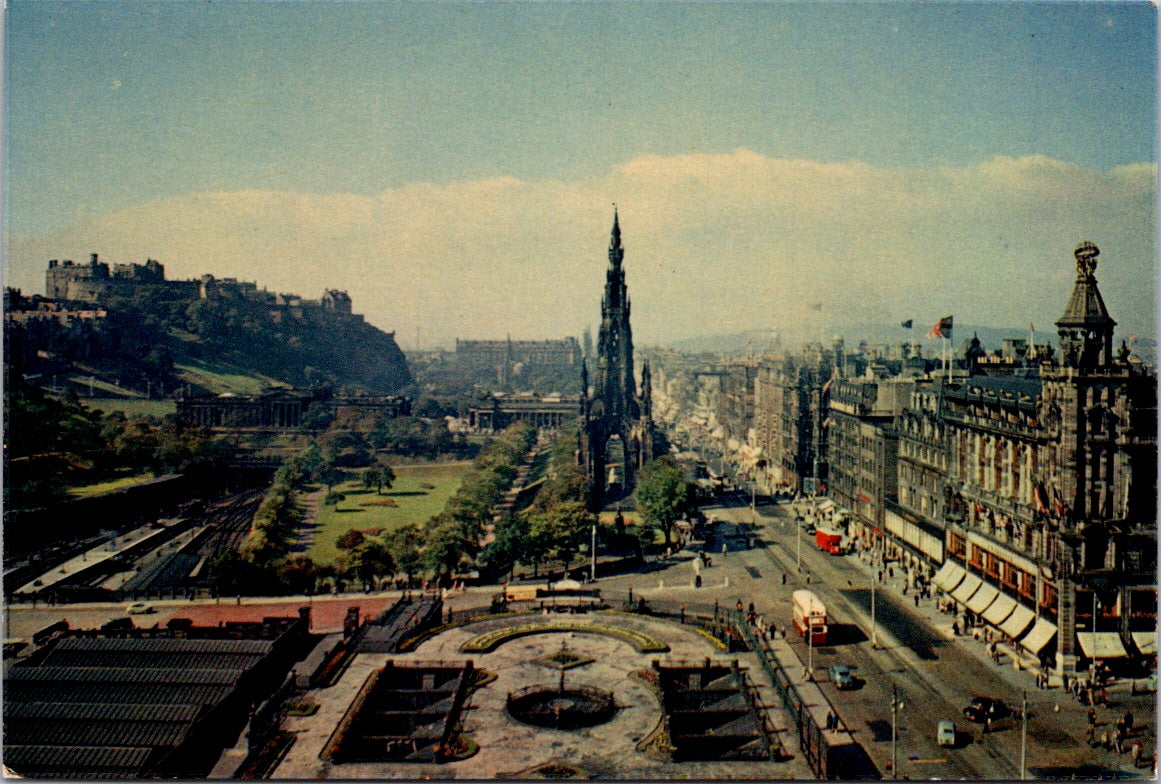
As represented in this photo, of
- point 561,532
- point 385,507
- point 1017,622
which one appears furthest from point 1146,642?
point 385,507

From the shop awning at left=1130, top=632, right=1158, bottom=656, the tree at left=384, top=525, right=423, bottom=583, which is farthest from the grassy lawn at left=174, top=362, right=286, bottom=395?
the shop awning at left=1130, top=632, right=1158, bottom=656

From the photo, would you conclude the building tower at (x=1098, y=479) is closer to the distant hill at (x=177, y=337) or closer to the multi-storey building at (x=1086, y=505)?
the multi-storey building at (x=1086, y=505)

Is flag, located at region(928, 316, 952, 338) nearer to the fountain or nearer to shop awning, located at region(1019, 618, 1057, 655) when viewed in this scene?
shop awning, located at region(1019, 618, 1057, 655)

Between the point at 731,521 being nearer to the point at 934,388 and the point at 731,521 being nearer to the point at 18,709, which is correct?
the point at 934,388

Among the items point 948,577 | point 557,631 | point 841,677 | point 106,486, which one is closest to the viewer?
point 841,677

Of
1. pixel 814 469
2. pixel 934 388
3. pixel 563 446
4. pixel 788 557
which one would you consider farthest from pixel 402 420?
pixel 934 388

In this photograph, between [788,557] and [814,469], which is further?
[814,469]

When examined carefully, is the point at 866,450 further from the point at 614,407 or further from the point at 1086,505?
the point at 614,407
